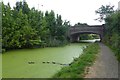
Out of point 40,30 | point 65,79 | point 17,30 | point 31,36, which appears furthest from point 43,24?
point 65,79

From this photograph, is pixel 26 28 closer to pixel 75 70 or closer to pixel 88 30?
pixel 88 30

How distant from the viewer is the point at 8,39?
24.1 metres

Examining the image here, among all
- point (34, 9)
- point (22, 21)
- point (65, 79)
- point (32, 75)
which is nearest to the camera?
point (65, 79)

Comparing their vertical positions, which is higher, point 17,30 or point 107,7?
point 107,7

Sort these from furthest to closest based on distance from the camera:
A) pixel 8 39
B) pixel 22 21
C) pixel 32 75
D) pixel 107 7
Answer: pixel 107 7
pixel 22 21
pixel 8 39
pixel 32 75

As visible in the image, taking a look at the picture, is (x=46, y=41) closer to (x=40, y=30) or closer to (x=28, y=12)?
(x=40, y=30)

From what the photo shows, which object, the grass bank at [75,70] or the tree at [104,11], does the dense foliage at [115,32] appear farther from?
the tree at [104,11]

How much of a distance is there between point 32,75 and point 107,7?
32135 millimetres

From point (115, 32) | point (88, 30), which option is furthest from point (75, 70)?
point (88, 30)

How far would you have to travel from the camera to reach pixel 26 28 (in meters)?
26.3

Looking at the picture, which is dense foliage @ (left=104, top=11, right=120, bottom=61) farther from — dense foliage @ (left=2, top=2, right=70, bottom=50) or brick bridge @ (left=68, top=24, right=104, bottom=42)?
brick bridge @ (left=68, top=24, right=104, bottom=42)

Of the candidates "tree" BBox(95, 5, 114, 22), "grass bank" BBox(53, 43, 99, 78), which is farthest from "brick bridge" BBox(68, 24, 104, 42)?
"grass bank" BBox(53, 43, 99, 78)

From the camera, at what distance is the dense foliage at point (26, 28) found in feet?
78.8

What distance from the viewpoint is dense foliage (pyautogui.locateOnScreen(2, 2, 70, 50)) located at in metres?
24.0
